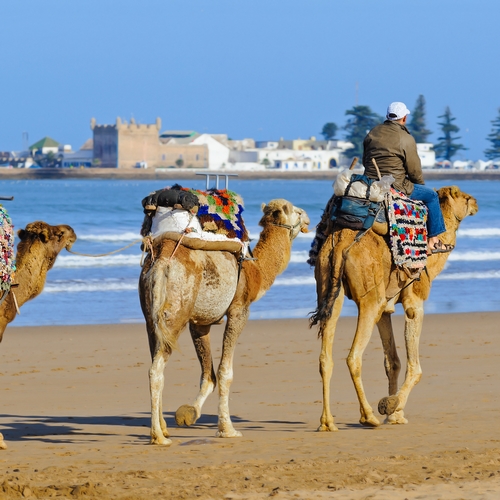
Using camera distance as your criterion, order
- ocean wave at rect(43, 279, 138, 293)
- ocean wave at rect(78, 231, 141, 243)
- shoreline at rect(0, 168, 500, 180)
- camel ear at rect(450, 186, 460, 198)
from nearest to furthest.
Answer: camel ear at rect(450, 186, 460, 198), ocean wave at rect(43, 279, 138, 293), ocean wave at rect(78, 231, 141, 243), shoreline at rect(0, 168, 500, 180)

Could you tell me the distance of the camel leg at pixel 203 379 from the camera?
8.39 meters

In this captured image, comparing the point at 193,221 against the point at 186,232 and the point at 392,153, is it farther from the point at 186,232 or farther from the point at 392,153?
the point at 392,153

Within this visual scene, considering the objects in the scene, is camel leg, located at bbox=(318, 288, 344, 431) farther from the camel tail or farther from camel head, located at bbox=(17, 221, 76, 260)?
camel head, located at bbox=(17, 221, 76, 260)

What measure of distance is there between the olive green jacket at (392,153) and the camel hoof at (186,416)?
7.60 feet

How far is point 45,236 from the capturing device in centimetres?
814

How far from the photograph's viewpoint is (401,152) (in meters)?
8.84

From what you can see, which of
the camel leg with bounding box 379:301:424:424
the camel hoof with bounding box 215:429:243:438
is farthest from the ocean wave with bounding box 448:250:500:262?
the camel hoof with bounding box 215:429:243:438

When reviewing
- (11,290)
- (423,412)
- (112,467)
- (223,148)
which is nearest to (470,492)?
(112,467)

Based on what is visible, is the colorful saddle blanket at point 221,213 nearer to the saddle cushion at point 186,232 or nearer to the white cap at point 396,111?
the saddle cushion at point 186,232

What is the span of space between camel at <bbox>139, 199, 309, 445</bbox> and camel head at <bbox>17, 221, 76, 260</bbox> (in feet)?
2.42

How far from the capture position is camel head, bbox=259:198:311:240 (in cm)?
886

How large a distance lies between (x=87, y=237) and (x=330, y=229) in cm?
2879

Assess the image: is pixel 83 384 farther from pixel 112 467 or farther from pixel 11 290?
pixel 112 467

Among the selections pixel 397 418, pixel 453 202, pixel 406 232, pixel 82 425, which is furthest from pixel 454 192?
pixel 82 425
